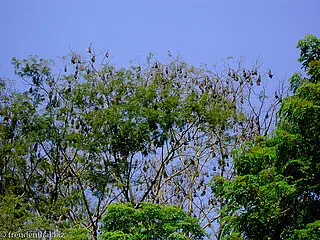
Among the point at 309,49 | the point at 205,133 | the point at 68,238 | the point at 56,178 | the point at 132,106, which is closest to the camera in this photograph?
the point at 309,49

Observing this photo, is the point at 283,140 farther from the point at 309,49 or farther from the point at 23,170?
the point at 23,170

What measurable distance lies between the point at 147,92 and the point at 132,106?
547mm

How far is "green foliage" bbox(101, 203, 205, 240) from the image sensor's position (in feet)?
30.5

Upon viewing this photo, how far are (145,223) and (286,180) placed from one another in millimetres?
2812

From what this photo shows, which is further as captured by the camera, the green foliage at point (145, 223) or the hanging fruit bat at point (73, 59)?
the hanging fruit bat at point (73, 59)

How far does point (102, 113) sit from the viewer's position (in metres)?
12.8

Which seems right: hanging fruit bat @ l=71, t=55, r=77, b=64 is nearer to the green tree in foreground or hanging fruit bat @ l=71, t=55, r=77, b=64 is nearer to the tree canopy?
the tree canopy

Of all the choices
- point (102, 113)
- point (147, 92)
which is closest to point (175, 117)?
point (147, 92)

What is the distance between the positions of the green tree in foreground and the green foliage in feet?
4.21

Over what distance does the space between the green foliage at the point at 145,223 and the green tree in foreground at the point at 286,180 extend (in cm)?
128

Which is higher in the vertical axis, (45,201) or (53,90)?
(53,90)

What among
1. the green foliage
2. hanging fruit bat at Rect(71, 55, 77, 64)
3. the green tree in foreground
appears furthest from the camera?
hanging fruit bat at Rect(71, 55, 77, 64)

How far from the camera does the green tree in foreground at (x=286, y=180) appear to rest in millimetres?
8070

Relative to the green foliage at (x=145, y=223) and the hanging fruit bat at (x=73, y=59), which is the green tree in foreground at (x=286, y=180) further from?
the hanging fruit bat at (x=73, y=59)
